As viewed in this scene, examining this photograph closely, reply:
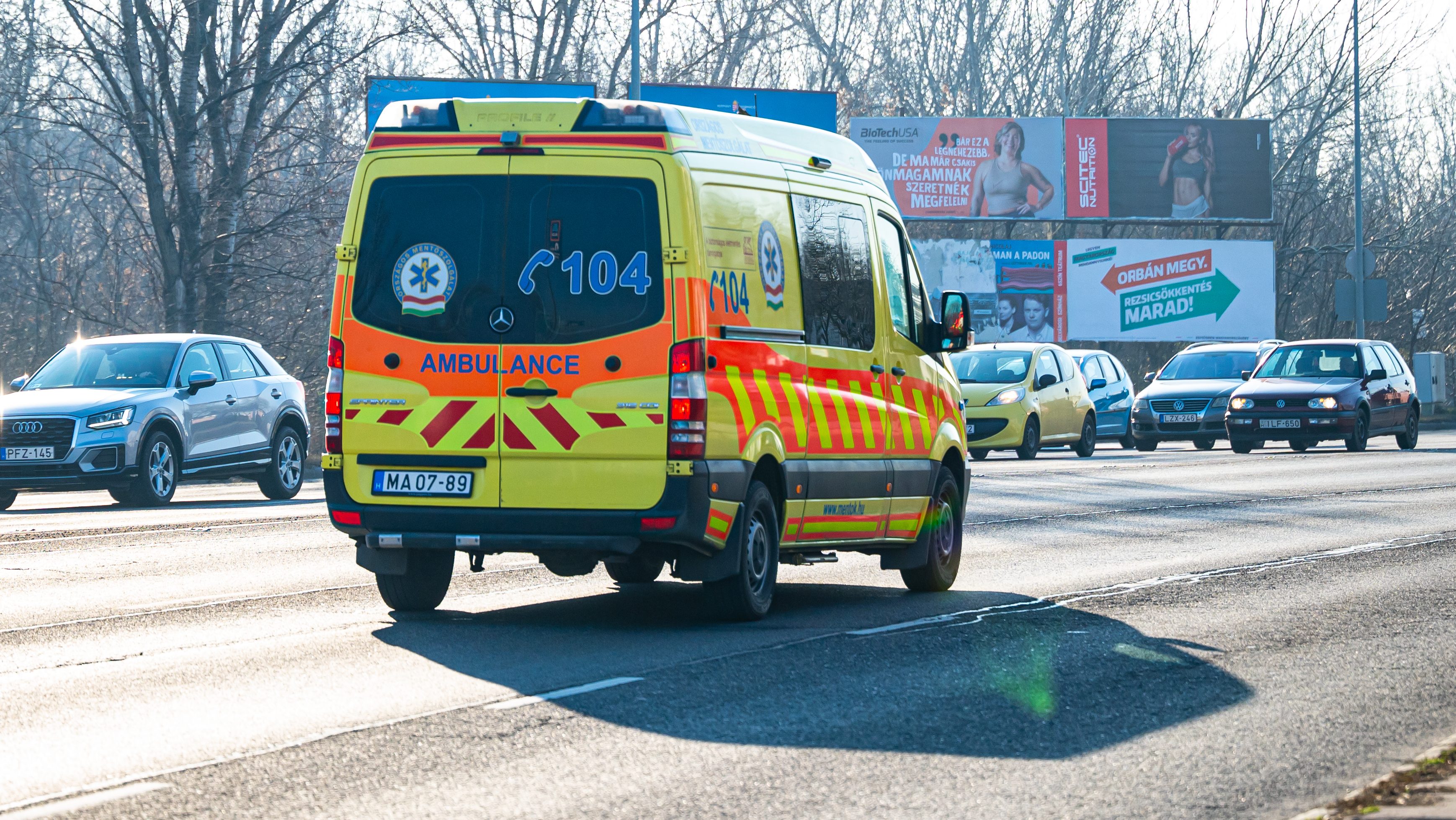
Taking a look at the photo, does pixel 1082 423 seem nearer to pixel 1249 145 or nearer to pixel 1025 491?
pixel 1025 491

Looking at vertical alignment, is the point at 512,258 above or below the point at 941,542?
above

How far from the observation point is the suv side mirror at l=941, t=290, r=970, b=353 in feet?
37.0

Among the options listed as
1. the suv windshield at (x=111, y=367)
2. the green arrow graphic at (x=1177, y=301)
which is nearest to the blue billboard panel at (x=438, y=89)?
the green arrow graphic at (x=1177, y=301)

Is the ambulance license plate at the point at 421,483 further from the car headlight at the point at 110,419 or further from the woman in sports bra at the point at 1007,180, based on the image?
the woman in sports bra at the point at 1007,180

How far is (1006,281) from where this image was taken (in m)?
53.8

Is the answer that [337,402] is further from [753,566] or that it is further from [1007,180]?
[1007,180]

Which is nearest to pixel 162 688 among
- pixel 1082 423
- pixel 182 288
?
pixel 1082 423

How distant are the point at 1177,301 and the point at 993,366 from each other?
28431 millimetres

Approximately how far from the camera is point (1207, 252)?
5556cm

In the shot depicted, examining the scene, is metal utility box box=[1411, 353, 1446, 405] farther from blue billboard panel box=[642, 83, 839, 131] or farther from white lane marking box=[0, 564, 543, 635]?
white lane marking box=[0, 564, 543, 635]

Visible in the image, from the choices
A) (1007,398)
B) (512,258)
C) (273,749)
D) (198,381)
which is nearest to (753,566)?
(512,258)

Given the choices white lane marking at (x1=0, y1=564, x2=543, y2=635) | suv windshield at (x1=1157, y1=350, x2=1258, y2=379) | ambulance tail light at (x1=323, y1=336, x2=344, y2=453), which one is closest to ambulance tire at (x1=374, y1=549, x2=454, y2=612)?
ambulance tail light at (x1=323, y1=336, x2=344, y2=453)

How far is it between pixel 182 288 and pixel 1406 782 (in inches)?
1183

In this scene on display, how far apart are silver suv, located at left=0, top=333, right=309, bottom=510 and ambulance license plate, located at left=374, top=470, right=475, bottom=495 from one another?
962 cm
